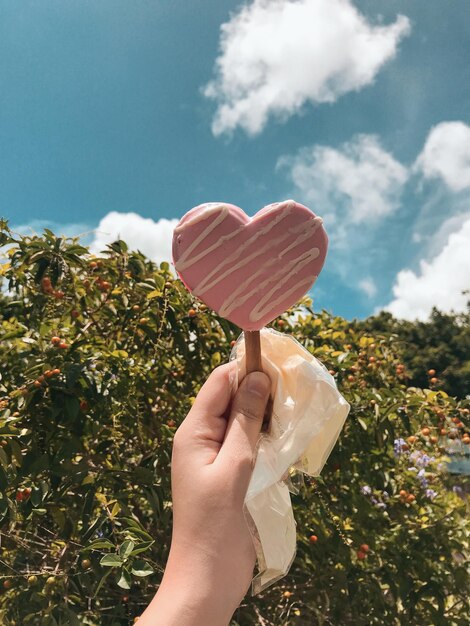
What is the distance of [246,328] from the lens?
3.32 ft

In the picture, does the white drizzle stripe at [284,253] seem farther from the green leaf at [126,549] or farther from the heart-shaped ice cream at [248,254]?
the green leaf at [126,549]

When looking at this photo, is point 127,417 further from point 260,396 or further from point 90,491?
point 260,396

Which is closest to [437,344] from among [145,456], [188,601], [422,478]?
[422,478]

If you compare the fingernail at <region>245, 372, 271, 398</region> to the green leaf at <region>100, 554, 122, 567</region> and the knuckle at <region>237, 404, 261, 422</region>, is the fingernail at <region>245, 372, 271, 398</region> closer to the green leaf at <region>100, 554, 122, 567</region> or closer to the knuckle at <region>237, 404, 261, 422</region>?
the knuckle at <region>237, 404, 261, 422</region>

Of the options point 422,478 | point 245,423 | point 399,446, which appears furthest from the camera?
point 422,478

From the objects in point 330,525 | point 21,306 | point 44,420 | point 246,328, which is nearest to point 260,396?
point 246,328

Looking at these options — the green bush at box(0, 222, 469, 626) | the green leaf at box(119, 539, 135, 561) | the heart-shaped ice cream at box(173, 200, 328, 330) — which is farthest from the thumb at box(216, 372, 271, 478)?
the green bush at box(0, 222, 469, 626)

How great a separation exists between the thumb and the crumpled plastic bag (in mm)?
31

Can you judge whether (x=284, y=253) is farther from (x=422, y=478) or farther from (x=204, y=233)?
(x=422, y=478)

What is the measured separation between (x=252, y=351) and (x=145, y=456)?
1.12 meters

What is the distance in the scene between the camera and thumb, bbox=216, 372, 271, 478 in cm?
91

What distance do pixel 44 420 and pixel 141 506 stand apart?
2.49ft

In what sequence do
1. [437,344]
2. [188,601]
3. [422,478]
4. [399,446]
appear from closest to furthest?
[188,601] → [399,446] → [422,478] → [437,344]

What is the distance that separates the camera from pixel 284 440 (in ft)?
3.28
